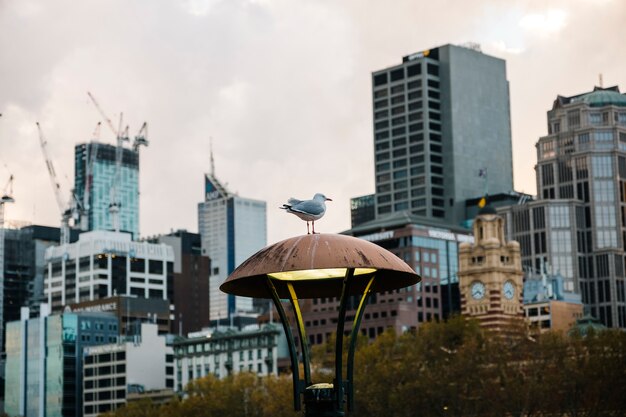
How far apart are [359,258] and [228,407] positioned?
135226 millimetres

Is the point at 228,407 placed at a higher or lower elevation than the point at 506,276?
lower

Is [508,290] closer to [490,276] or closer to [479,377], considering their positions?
[490,276]

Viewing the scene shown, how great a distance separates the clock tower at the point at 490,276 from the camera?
192500 millimetres

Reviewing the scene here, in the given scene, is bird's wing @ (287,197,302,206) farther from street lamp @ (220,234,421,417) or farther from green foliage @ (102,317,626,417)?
green foliage @ (102,317,626,417)

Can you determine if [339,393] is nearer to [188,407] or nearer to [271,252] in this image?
[271,252]

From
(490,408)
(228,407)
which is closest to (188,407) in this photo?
(228,407)

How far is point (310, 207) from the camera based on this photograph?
3744cm

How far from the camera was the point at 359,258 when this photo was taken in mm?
35344

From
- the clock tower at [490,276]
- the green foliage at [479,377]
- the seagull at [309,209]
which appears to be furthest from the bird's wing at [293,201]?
the clock tower at [490,276]

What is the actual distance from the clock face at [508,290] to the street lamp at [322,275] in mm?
158029

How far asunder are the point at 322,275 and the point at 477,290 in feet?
522

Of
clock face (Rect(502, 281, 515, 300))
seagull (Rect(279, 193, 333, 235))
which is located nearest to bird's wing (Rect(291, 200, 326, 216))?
seagull (Rect(279, 193, 333, 235))

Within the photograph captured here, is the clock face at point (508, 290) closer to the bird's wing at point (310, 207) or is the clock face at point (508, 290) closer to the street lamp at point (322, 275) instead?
the street lamp at point (322, 275)

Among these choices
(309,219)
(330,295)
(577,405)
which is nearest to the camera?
(309,219)
